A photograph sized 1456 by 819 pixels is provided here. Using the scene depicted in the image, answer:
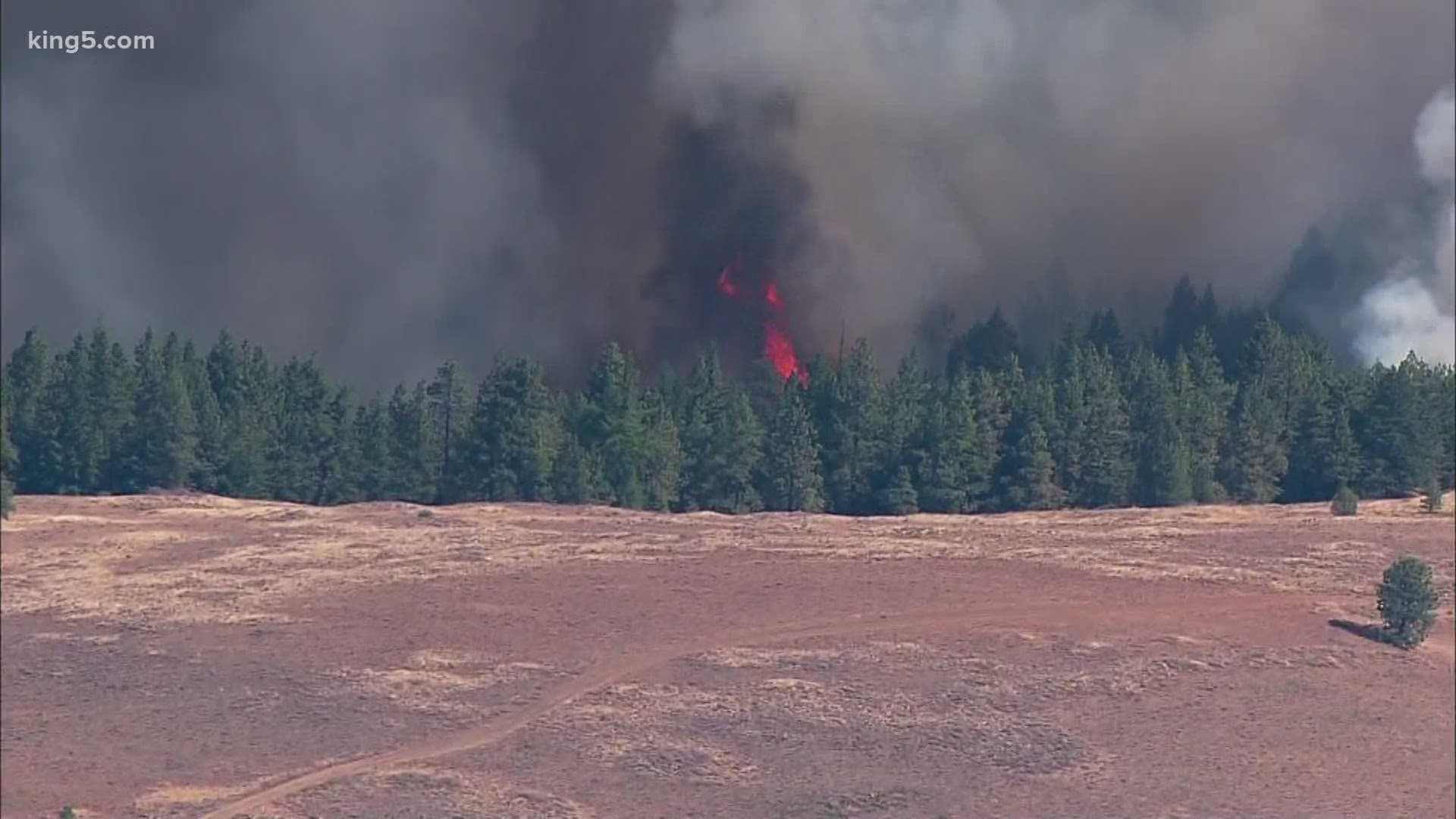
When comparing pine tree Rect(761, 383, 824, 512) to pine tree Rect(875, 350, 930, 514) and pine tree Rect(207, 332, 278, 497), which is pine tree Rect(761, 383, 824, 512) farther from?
pine tree Rect(207, 332, 278, 497)

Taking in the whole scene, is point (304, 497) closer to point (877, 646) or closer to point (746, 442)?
point (746, 442)

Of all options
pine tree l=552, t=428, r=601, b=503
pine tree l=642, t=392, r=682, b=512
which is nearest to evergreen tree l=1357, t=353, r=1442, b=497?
pine tree l=642, t=392, r=682, b=512

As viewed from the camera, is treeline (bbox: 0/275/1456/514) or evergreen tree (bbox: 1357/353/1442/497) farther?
evergreen tree (bbox: 1357/353/1442/497)

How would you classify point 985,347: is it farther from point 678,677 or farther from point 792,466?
point 678,677

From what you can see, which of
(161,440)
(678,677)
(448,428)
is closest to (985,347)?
(448,428)

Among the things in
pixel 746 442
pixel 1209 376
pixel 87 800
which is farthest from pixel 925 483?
pixel 87 800

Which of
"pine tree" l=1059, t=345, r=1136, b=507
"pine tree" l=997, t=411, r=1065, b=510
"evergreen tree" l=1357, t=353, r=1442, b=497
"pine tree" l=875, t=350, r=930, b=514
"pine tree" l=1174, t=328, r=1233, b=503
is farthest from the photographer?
"evergreen tree" l=1357, t=353, r=1442, b=497
